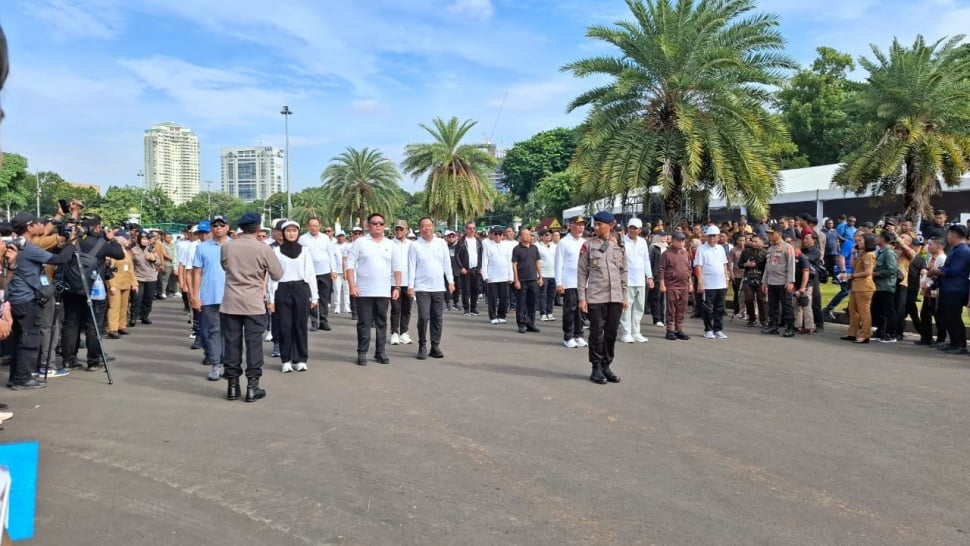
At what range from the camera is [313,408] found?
Result: 7086 millimetres

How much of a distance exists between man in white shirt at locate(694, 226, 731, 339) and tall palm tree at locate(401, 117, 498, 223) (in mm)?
25621

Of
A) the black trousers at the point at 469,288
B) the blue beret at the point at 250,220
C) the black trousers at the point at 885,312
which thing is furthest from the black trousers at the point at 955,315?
the blue beret at the point at 250,220

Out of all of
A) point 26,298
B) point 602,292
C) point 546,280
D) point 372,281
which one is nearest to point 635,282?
point 602,292

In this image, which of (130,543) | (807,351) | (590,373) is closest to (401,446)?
(130,543)

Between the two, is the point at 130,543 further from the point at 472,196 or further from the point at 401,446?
the point at 472,196

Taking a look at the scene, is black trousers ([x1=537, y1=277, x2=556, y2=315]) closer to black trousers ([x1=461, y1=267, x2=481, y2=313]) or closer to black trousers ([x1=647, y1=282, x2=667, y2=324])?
black trousers ([x1=461, y1=267, x2=481, y2=313])

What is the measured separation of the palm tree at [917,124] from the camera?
20078 mm

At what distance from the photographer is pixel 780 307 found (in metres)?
12.6

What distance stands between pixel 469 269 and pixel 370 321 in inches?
279

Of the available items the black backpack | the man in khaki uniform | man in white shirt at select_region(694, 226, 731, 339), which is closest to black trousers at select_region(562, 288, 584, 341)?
man in white shirt at select_region(694, 226, 731, 339)

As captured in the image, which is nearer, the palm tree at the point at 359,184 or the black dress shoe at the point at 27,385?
the black dress shoe at the point at 27,385

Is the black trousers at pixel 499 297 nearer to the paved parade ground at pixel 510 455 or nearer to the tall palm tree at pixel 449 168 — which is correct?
the paved parade ground at pixel 510 455

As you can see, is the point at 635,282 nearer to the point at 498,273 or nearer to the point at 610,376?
the point at 498,273

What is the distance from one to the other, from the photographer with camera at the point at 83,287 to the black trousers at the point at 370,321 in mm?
3153
